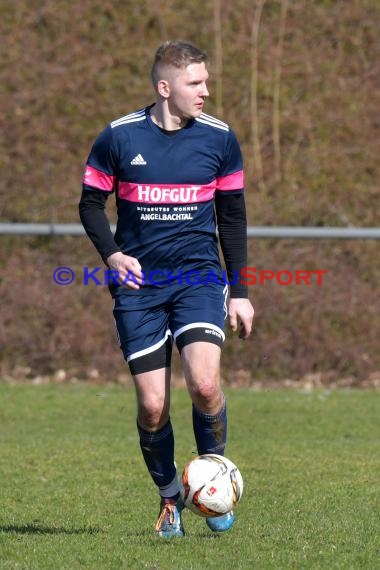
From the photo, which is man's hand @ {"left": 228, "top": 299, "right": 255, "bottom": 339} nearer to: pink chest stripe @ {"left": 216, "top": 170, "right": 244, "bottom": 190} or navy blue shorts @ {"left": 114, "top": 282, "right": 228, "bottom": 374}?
navy blue shorts @ {"left": 114, "top": 282, "right": 228, "bottom": 374}

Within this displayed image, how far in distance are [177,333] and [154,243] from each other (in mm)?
469

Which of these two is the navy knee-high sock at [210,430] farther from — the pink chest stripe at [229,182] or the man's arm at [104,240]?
the pink chest stripe at [229,182]

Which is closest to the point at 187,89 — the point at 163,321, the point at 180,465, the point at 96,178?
the point at 96,178

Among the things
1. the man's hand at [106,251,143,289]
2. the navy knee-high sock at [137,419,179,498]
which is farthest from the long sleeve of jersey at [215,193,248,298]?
the navy knee-high sock at [137,419,179,498]

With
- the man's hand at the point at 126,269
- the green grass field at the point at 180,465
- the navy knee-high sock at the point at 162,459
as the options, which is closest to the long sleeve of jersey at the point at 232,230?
the man's hand at the point at 126,269

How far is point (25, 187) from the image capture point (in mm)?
13320

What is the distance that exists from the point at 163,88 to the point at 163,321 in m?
1.16

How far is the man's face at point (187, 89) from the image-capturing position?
589 cm

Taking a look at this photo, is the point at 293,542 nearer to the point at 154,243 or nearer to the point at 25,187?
the point at 154,243

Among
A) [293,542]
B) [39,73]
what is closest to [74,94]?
[39,73]

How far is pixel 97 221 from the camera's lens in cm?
594

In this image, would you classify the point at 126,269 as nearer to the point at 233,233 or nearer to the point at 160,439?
the point at 233,233

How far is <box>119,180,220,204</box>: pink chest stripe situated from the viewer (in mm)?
5898

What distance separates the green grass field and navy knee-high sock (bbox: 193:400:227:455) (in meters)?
0.43
